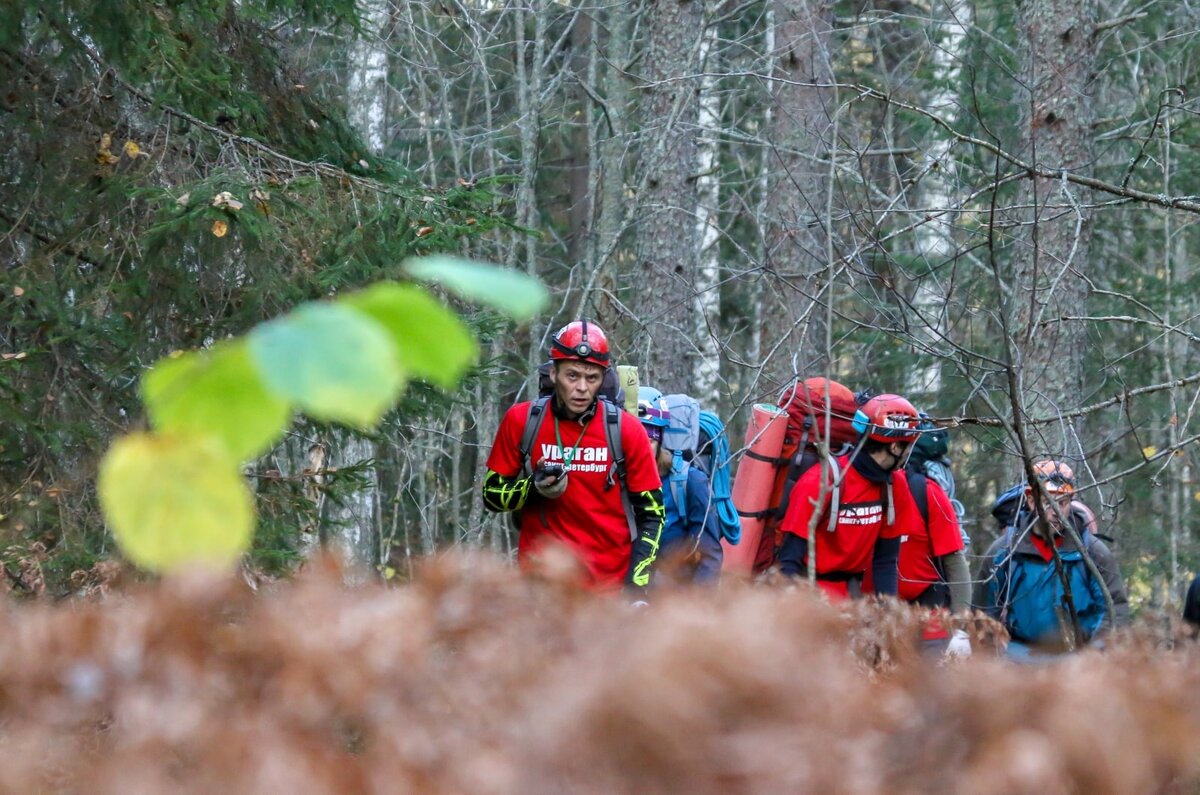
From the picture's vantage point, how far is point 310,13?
8.41 metres

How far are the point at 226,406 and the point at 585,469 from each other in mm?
5676

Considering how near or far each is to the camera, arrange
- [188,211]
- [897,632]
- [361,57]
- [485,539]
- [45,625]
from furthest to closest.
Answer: [361,57], [485,539], [188,211], [897,632], [45,625]

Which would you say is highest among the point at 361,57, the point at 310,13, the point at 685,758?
the point at 361,57

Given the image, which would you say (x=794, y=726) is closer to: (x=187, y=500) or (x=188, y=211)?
(x=187, y=500)

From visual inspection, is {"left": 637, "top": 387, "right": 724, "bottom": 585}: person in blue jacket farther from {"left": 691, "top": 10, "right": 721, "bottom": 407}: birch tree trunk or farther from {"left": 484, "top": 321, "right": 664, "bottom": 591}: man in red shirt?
{"left": 691, "top": 10, "right": 721, "bottom": 407}: birch tree trunk

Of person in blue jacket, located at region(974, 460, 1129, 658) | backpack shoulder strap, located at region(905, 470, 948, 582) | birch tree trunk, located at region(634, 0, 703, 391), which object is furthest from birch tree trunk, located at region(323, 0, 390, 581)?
person in blue jacket, located at region(974, 460, 1129, 658)

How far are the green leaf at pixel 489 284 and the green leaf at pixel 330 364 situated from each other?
0.28 feet

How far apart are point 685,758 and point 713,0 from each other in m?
16.7

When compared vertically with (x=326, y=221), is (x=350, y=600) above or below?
below

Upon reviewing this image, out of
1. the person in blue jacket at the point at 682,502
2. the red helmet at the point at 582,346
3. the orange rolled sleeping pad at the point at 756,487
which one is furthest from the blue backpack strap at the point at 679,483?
the red helmet at the point at 582,346

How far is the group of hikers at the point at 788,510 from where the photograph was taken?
660 centimetres

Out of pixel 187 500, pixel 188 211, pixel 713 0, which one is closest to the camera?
pixel 187 500

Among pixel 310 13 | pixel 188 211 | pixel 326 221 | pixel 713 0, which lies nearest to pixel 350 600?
pixel 188 211

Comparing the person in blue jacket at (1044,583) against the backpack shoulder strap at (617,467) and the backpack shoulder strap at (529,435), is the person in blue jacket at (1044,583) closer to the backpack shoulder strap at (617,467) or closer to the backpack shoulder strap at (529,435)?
the backpack shoulder strap at (617,467)
